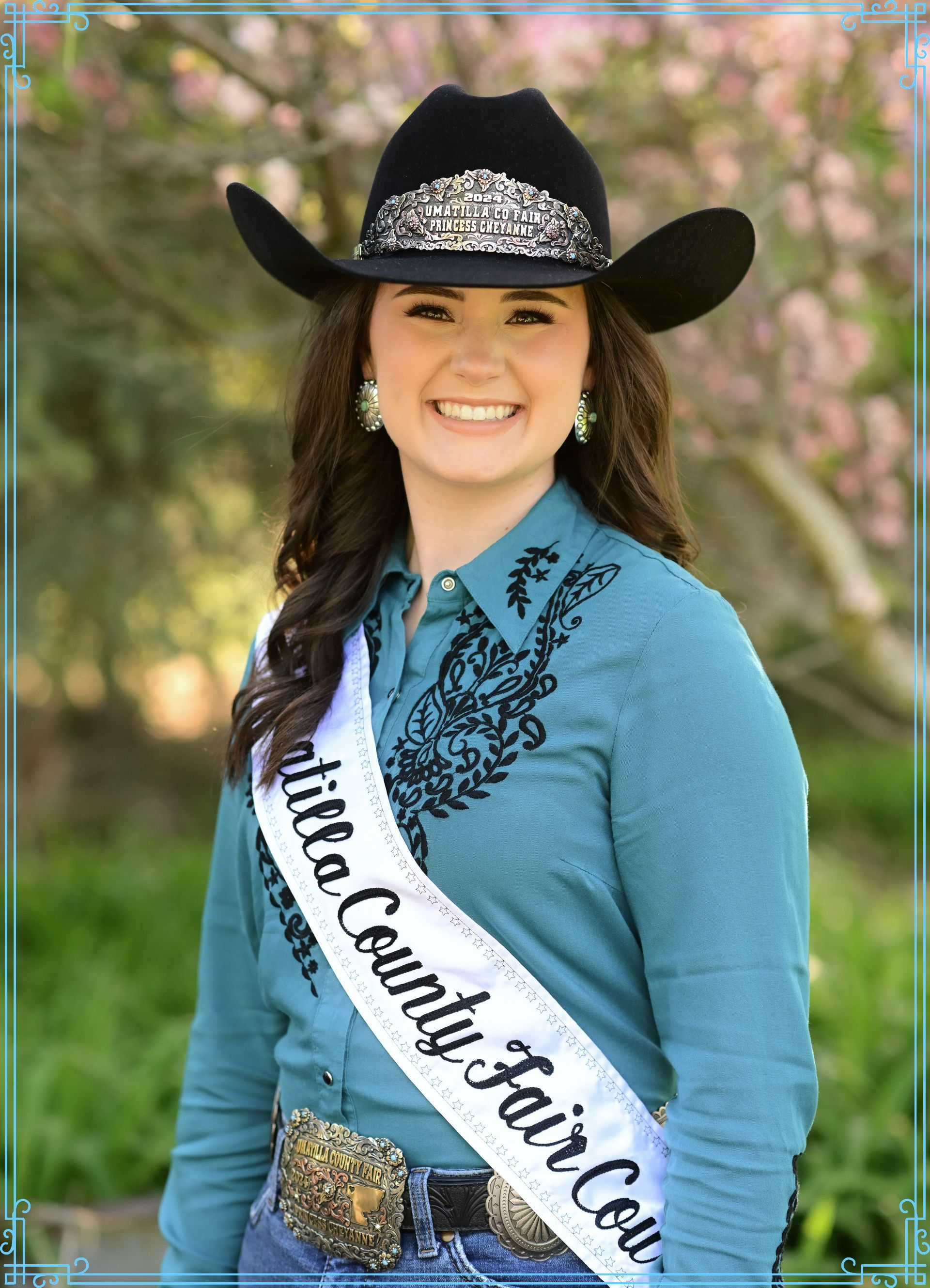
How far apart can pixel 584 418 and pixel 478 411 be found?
0.67 ft

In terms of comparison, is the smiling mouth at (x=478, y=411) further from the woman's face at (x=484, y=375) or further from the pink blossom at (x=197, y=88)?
the pink blossom at (x=197, y=88)

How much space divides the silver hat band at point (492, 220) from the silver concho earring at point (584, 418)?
0.65ft

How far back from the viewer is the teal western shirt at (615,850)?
1.28 meters

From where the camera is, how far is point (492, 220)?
4.96ft

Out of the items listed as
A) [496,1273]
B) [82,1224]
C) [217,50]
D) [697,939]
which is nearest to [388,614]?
[697,939]

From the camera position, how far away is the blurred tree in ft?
11.2

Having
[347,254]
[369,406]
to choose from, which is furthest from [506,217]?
[347,254]

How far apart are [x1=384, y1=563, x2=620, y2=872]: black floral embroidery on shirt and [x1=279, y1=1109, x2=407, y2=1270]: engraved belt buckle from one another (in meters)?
0.35

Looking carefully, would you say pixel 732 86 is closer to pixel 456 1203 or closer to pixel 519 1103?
pixel 519 1103

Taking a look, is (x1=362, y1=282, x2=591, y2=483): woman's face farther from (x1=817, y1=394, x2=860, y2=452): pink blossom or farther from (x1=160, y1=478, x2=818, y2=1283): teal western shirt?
(x1=817, y1=394, x2=860, y2=452): pink blossom

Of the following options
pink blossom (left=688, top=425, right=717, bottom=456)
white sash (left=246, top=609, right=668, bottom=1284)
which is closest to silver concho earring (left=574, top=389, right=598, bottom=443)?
white sash (left=246, top=609, right=668, bottom=1284)

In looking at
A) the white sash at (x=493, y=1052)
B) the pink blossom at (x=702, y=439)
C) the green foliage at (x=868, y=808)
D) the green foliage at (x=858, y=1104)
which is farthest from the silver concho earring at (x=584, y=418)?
the green foliage at (x=868, y=808)

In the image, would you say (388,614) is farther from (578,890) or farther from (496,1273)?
(496,1273)

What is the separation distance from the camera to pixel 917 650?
4.08 metres
